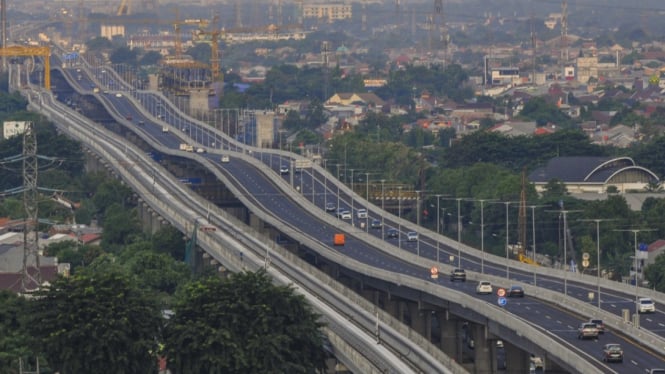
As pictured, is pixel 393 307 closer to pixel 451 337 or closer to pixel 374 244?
pixel 451 337

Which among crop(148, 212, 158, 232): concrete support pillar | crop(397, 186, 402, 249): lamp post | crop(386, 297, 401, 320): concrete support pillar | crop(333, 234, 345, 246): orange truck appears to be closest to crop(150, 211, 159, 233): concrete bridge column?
crop(148, 212, 158, 232): concrete support pillar

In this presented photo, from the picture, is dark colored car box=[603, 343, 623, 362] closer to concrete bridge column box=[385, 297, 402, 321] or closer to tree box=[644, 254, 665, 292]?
Result: concrete bridge column box=[385, 297, 402, 321]

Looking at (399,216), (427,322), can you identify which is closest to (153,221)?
(399,216)

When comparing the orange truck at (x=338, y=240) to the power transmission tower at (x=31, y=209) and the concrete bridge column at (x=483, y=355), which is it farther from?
the concrete bridge column at (x=483, y=355)

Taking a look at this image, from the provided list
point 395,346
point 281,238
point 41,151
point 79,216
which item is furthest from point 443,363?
point 41,151

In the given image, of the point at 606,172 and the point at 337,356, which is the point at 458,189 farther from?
the point at 337,356

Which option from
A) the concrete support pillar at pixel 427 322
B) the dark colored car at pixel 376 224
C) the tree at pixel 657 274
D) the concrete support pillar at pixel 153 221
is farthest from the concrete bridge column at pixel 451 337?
the concrete support pillar at pixel 153 221
